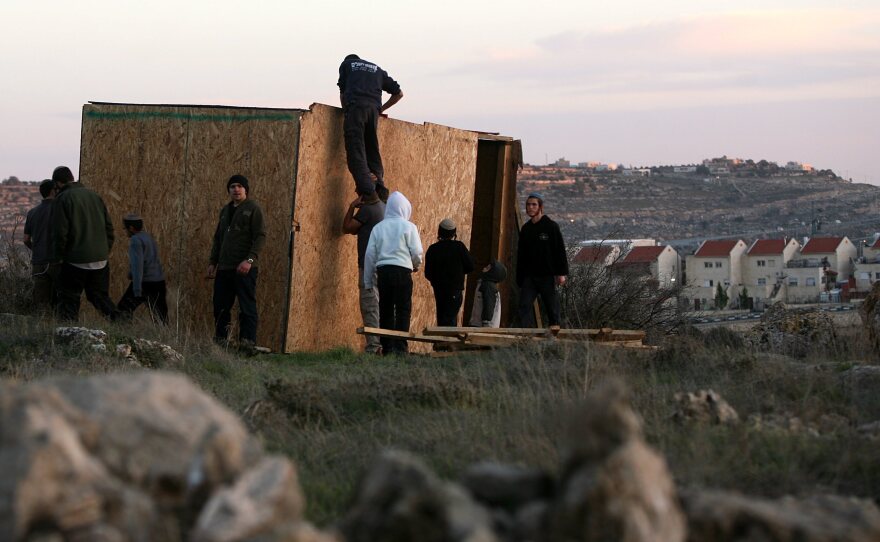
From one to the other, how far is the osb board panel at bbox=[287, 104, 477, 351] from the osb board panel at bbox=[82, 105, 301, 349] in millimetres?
197

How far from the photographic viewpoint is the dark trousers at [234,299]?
12.5 metres

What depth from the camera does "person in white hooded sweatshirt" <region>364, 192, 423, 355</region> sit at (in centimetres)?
1242

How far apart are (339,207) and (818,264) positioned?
104787mm

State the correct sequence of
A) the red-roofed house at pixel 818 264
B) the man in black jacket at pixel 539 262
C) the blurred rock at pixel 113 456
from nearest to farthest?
the blurred rock at pixel 113 456 → the man in black jacket at pixel 539 262 → the red-roofed house at pixel 818 264

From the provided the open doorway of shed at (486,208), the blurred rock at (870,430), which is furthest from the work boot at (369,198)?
the blurred rock at (870,430)

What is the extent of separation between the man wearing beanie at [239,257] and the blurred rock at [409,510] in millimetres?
8134

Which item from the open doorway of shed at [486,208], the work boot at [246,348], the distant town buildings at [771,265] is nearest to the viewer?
the work boot at [246,348]

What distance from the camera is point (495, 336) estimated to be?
38.4ft

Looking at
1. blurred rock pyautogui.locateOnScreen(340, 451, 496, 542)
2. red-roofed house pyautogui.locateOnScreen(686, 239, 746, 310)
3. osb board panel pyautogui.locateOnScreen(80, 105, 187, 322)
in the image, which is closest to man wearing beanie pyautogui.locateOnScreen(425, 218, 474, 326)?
osb board panel pyautogui.locateOnScreen(80, 105, 187, 322)

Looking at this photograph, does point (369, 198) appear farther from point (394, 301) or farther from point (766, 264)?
point (766, 264)

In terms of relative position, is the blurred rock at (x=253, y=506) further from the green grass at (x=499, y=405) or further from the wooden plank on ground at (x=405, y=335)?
the wooden plank on ground at (x=405, y=335)

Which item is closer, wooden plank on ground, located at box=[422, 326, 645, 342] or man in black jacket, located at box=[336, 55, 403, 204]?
wooden plank on ground, located at box=[422, 326, 645, 342]

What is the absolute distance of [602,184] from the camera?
137375 mm

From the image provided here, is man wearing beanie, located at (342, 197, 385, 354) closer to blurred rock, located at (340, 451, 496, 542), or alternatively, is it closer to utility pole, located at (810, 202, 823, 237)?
blurred rock, located at (340, 451, 496, 542)
